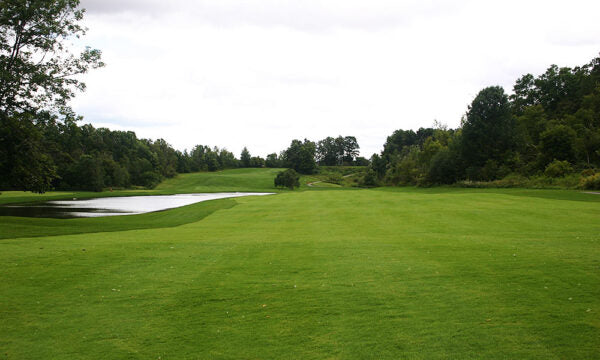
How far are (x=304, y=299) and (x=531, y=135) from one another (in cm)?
6787

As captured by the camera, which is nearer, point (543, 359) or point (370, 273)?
point (543, 359)

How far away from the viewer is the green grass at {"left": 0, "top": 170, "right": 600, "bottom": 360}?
508cm

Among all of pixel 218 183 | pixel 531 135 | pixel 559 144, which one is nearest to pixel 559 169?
pixel 559 144

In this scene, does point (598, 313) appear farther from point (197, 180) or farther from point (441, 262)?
point (197, 180)

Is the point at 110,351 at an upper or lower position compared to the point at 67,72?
lower

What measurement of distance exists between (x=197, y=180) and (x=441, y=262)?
366 ft

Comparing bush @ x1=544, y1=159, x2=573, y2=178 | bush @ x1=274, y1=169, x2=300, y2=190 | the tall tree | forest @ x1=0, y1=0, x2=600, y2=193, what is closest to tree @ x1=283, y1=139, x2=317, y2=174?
forest @ x1=0, y1=0, x2=600, y2=193

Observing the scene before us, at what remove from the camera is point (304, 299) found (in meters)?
6.82

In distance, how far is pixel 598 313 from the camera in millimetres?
5883

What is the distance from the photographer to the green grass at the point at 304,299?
200 inches

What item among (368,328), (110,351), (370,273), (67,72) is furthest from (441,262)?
(67,72)

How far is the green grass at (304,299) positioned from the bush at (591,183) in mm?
27161

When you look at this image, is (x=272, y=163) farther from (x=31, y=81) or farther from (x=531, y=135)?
(x=31, y=81)

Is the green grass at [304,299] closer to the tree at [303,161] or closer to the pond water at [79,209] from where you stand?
the pond water at [79,209]
